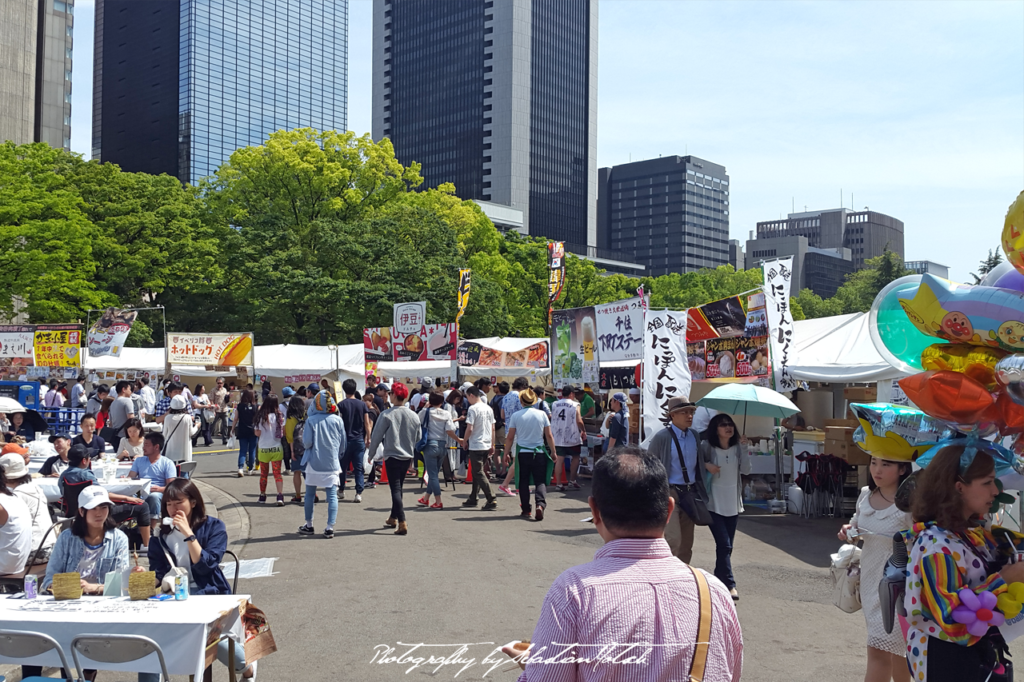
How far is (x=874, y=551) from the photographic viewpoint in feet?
15.5

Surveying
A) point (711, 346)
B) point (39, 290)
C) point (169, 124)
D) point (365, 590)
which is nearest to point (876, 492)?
point (365, 590)

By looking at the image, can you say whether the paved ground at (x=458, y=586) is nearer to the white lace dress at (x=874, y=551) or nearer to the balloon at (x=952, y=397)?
the white lace dress at (x=874, y=551)

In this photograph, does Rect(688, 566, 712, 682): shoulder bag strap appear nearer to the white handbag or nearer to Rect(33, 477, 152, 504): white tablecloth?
the white handbag

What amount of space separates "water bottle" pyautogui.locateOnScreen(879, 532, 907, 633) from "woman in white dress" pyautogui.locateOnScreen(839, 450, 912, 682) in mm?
793

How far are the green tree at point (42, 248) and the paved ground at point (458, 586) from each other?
24.9 metres

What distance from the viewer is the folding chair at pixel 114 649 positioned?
13.8 ft

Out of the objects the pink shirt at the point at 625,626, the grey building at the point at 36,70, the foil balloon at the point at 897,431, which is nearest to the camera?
the pink shirt at the point at 625,626

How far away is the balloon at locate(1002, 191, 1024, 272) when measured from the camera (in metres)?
3.55

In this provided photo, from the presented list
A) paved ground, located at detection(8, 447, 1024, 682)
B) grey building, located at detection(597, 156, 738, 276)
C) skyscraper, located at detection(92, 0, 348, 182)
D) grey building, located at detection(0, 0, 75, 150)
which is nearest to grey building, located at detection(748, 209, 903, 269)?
grey building, located at detection(597, 156, 738, 276)

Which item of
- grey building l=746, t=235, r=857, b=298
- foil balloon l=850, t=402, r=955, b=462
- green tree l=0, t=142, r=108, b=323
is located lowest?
foil balloon l=850, t=402, r=955, b=462

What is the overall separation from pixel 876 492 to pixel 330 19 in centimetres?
16107

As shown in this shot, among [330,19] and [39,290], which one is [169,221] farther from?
[330,19]

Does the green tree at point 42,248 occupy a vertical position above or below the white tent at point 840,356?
above

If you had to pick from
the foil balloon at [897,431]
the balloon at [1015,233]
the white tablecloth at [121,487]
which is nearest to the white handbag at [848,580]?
the foil balloon at [897,431]
